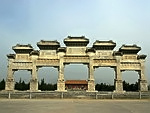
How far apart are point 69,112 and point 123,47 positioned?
73.2 feet

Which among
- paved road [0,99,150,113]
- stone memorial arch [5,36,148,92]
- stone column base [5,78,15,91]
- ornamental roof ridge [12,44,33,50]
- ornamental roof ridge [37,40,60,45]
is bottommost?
paved road [0,99,150,113]

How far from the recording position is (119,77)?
→ 28031 mm

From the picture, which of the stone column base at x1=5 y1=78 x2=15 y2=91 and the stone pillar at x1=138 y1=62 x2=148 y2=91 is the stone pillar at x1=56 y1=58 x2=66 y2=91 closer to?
the stone column base at x1=5 y1=78 x2=15 y2=91

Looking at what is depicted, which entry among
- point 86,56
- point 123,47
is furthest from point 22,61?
point 123,47

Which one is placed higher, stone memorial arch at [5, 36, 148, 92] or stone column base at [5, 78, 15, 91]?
stone memorial arch at [5, 36, 148, 92]

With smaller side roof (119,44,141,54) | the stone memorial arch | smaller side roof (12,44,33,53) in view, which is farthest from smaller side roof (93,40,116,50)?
smaller side roof (12,44,33,53)

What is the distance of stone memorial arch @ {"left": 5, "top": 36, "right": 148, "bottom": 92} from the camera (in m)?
28.1

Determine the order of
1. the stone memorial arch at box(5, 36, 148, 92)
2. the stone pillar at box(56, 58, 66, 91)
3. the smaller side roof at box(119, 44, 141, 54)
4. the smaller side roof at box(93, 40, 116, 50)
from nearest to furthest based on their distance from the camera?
the stone pillar at box(56, 58, 66, 91) < the stone memorial arch at box(5, 36, 148, 92) < the smaller side roof at box(93, 40, 116, 50) < the smaller side roof at box(119, 44, 141, 54)

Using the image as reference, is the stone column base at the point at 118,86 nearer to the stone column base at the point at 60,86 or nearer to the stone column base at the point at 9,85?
the stone column base at the point at 60,86

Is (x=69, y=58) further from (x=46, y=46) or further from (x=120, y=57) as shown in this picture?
(x=120, y=57)

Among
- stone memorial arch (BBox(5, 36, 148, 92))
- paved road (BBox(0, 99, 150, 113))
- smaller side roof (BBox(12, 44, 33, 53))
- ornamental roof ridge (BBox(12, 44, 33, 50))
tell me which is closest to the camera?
paved road (BBox(0, 99, 150, 113))

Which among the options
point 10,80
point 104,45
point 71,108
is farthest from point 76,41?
point 71,108

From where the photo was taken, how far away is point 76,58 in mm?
28531

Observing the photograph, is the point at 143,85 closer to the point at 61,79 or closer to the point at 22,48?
the point at 61,79
